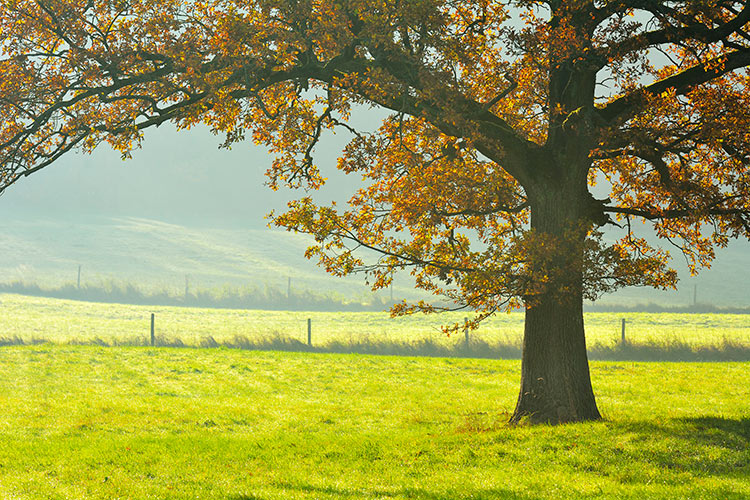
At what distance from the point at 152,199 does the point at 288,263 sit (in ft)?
161

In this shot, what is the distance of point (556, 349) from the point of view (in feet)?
42.1

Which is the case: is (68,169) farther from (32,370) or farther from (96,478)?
(96,478)

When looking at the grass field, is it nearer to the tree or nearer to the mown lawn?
the mown lawn

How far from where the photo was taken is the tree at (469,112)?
38.1 ft

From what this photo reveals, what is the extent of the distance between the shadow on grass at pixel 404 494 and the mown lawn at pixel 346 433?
0.03 m

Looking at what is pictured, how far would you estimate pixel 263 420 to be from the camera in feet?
50.0

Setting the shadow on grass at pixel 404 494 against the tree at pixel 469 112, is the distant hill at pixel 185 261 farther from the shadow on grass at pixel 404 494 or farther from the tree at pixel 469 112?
the shadow on grass at pixel 404 494

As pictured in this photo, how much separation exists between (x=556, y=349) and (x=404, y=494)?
545cm

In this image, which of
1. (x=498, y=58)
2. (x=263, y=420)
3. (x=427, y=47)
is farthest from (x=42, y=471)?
(x=498, y=58)

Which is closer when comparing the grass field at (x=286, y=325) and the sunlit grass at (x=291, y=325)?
the sunlit grass at (x=291, y=325)

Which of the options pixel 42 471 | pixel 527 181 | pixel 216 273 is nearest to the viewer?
pixel 42 471

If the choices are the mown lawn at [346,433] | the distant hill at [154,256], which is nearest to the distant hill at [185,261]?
the distant hill at [154,256]

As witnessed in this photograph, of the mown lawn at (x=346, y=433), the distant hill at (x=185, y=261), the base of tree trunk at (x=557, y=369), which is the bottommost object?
the mown lawn at (x=346, y=433)

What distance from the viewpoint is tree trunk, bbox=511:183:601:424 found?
504 inches
